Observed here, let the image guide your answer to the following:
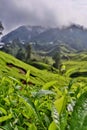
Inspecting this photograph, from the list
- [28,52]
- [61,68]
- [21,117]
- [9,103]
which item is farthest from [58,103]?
[28,52]

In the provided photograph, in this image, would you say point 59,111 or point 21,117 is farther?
point 21,117

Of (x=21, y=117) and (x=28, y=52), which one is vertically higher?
(x=28, y=52)

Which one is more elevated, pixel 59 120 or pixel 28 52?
pixel 28 52

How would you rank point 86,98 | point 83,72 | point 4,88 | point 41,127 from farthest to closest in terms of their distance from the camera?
1. point 83,72
2. point 4,88
3. point 41,127
4. point 86,98

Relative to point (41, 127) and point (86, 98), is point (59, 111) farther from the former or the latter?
point (41, 127)

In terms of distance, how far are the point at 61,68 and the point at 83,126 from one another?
205cm

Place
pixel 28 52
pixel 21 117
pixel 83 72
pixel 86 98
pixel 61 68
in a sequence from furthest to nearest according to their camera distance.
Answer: pixel 28 52 < pixel 83 72 < pixel 61 68 < pixel 21 117 < pixel 86 98

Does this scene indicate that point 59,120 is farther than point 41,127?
No

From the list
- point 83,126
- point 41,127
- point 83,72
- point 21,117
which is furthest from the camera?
point 83,72

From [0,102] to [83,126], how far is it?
71.1 inches

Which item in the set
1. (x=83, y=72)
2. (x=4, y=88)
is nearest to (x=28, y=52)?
(x=83, y=72)

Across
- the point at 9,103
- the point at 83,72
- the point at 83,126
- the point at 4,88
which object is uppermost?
the point at 83,72

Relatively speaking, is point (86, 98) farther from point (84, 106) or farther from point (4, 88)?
point (4, 88)

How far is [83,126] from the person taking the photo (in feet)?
6.02
